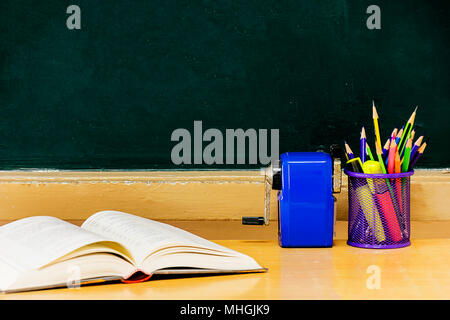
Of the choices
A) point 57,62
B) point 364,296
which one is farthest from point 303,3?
point 364,296

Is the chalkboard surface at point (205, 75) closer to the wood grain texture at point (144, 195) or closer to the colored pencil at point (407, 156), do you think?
the wood grain texture at point (144, 195)

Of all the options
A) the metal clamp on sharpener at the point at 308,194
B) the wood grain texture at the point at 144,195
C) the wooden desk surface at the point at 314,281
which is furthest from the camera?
the wood grain texture at the point at 144,195

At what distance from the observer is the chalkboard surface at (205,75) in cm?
138

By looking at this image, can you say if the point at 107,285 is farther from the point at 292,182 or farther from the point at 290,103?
the point at 290,103

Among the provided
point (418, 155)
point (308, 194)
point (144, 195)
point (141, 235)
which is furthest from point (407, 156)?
point (144, 195)

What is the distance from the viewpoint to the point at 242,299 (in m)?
0.79

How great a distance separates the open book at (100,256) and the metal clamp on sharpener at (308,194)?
0.57 feet

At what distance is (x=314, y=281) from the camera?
0.88m

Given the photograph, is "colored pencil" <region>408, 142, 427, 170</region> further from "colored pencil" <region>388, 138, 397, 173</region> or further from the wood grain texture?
the wood grain texture

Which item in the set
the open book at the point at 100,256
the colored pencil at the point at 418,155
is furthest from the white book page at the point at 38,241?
the colored pencil at the point at 418,155

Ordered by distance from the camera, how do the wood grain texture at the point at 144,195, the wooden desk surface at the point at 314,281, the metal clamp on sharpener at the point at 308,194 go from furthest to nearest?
the wood grain texture at the point at 144,195
the metal clamp on sharpener at the point at 308,194
the wooden desk surface at the point at 314,281

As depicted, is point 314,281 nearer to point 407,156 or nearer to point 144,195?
point 407,156

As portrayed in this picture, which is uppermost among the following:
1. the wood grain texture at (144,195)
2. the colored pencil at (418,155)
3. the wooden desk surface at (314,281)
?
the colored pencil at (418,155)

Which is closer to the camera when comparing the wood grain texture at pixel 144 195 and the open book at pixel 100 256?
the open book at pixel 100 256
